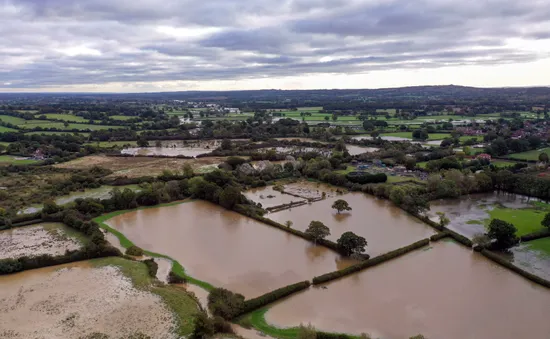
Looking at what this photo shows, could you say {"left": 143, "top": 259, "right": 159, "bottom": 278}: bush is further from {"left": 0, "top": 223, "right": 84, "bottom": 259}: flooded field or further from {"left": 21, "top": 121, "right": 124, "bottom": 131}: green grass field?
{"left": 21, "top": 121, "right": 124, "bottom": 131}: green grass field

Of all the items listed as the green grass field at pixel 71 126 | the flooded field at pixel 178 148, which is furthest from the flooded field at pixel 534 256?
the green grass field at pixel 71 126

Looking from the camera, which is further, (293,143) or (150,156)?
(293,143)

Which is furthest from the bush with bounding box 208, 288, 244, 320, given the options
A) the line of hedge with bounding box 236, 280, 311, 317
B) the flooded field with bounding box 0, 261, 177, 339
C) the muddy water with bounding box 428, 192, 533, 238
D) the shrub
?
the muddy water with bounding box 428, 192, 533, 238

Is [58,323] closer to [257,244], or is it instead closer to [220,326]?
[220,326]

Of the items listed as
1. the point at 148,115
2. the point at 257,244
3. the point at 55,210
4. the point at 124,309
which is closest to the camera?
the point at 124,309

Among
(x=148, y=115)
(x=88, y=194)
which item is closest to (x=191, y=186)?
(x=88, y=194)

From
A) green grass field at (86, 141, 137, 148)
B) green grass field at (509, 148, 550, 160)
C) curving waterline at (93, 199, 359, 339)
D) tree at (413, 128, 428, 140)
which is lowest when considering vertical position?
curving waterline at (93, 199, 359, 339)

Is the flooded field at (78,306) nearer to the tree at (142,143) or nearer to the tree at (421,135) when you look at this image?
the tree at (142,143)
